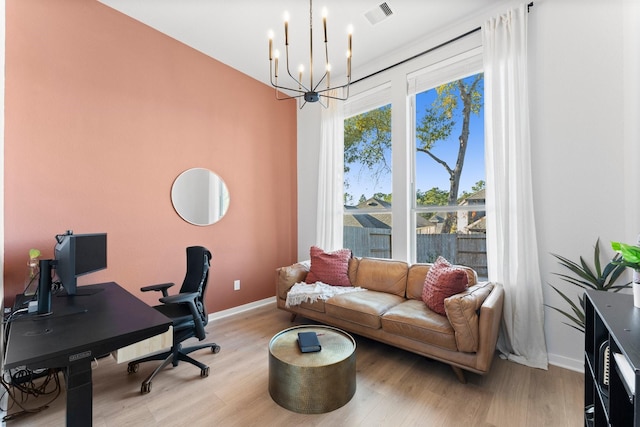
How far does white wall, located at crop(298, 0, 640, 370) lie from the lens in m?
2.06

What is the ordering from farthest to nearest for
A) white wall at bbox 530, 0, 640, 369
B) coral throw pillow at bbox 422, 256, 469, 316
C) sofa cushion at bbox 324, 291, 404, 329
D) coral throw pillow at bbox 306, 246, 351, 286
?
1. coral throw pillow at bbox 306, 246, 351, 286
2. sofa cushion at bbox 324, 291, 404, 329
3. coral throw pillow at bbox 422, 256, 469, 316
4. white wall at bbox 530, 0, 640, 369

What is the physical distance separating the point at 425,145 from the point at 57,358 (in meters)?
3.48

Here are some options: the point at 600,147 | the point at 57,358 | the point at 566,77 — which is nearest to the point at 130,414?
the point at 57,358

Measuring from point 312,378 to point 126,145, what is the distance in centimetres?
278

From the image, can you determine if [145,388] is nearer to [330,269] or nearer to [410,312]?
[330,269]

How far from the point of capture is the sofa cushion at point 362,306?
2531 mm

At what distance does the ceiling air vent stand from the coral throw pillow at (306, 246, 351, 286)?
2613 millimetres

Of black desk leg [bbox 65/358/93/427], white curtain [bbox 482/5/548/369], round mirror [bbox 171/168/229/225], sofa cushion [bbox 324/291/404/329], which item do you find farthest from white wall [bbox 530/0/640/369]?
round mirror [bbox 171/168/229/225]

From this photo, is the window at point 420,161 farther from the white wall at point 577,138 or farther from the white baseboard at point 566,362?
the white baseboard at point 566,362

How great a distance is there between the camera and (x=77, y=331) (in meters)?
1.32

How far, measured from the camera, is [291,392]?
1.81 meters

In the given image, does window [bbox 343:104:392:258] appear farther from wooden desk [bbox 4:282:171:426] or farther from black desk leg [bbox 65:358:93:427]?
black desk leg [bbox 65:358:93:427]

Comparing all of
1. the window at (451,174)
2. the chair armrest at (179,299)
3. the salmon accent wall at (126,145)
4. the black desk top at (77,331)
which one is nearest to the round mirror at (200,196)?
the salmon accent wall at (126,145)

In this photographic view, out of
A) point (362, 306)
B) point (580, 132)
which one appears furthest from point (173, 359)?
point (580, 132)
